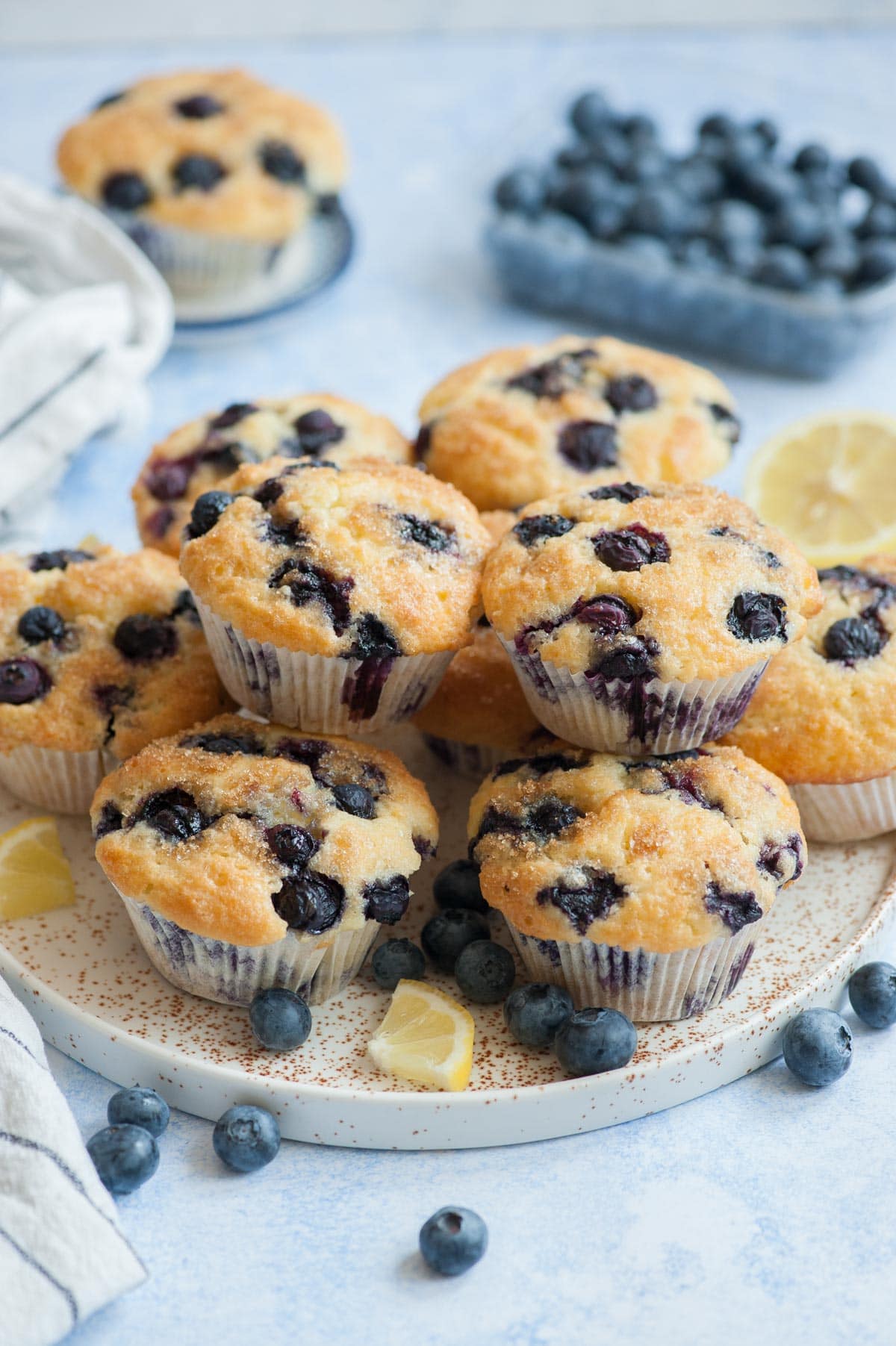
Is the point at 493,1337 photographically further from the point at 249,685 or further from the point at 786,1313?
the point at 249,685

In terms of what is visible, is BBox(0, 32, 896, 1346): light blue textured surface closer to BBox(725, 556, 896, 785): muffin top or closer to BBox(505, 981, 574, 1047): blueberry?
BBox(505, 981, 574, 1047): blueberry

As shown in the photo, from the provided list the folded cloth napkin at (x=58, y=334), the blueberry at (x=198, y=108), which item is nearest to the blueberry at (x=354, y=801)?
the folded cloth napkin at (x=58, y=334)

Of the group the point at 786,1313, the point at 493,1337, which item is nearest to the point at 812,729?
the point at 786,1313

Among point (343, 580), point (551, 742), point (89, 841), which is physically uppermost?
point (343, 580)

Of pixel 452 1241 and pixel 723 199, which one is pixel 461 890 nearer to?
pixel 452 1241

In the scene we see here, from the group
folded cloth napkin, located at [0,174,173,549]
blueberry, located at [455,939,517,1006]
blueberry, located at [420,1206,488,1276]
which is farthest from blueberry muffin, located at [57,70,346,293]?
blueberry, located at [420,1206,488,1276]

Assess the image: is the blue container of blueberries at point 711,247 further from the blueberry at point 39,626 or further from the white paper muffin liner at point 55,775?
the white paper muffin liner at point 55,775
